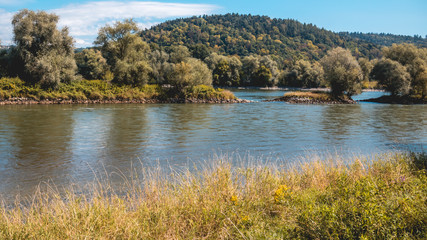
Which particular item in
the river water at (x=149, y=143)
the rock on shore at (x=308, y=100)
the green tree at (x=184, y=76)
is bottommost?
the river water at (x=149, y=143)

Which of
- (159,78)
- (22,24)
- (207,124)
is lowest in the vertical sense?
(207,124)

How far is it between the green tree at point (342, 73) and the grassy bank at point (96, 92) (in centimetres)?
2449

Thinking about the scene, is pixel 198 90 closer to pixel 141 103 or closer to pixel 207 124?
pixel 141 103

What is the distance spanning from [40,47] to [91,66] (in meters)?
37.8

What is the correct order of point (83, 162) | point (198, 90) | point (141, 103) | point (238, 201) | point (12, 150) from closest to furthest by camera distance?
point (238, 201), point (83, 162), point (12, 150), point (141, 103), point (198, 90)

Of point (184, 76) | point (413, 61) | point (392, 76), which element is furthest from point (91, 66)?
point (413, 61)

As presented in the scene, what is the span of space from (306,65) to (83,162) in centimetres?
13674

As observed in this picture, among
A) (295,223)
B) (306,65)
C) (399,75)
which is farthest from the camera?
(306,65)

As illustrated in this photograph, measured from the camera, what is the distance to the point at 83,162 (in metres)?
16.5

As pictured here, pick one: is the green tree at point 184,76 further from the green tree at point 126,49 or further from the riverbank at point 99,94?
the green tree at point 126,49

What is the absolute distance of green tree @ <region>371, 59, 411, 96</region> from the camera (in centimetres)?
7256

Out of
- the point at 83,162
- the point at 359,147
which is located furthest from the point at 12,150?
the point at 359,147

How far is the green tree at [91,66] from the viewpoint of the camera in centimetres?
7704

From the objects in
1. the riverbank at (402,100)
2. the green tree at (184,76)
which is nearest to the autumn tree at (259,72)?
the riverbank at (402,100)
